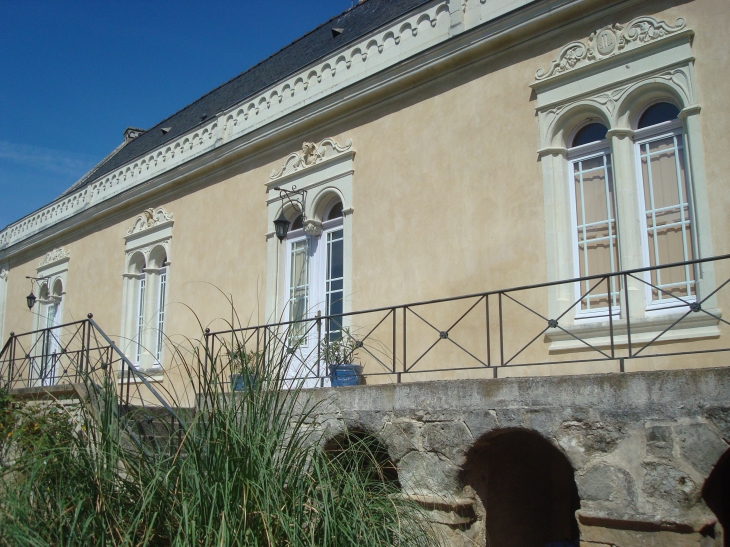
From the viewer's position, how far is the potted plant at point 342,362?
8680 millimetres

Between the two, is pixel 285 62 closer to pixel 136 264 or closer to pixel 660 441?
pixel 136 264

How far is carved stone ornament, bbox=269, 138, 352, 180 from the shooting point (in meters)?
10.7

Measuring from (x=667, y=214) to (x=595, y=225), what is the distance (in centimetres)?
73

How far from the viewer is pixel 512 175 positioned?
8477 mm

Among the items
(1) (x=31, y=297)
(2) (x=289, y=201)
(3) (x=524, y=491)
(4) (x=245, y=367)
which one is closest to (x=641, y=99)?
(3) (x=524, y=491)

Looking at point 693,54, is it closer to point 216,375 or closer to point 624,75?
point 624,75

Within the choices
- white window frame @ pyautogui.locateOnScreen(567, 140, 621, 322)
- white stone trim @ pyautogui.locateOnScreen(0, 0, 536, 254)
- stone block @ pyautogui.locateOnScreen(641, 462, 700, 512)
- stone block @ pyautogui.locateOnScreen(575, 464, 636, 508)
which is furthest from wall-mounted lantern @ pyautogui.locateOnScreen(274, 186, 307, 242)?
stone block @ pyautogui.locateOnScreen(641, 462, 700, 512)

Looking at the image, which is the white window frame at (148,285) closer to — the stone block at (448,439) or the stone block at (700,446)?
the stone block at (448,439)

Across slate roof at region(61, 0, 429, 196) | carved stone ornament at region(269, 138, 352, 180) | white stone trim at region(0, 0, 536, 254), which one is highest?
slate roof at region(61, 0, 429, 196)

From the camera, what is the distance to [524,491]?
7961 mm

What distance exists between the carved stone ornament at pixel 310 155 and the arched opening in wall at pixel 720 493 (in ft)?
20.4

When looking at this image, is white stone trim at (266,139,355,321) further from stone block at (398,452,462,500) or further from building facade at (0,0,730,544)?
stone block at (398,452,462,500)

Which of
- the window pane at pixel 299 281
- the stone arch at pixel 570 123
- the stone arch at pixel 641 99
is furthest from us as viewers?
the window pane at pixel 299 281

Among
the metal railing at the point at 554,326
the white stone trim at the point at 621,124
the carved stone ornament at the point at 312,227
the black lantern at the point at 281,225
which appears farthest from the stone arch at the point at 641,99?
the black lantern at the point at 281,225
